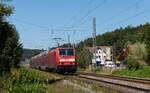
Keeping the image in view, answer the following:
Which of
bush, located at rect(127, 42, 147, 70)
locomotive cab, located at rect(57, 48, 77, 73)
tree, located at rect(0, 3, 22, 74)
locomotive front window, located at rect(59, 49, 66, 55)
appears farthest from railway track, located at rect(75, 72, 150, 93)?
bush, located at rect(127, 42, 147, 70)

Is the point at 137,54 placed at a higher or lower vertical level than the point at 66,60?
higher

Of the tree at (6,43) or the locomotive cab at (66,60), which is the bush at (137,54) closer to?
the locomotive cab at (66,60)

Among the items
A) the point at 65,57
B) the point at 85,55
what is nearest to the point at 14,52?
the point at 65,57

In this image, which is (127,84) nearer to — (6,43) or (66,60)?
(6,43)

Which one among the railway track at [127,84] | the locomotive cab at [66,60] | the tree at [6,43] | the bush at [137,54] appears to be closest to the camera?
the railway track at [127,84]

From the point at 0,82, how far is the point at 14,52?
15505mm

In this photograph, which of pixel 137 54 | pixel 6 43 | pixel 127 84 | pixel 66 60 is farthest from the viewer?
pixel 137 54

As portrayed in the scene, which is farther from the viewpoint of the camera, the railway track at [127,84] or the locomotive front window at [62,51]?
the locomotive front window at [62,51]

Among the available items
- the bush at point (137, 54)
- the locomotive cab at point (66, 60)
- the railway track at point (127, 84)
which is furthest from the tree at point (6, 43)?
the bush at point (137, 54)

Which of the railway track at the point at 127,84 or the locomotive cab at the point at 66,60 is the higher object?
the locomotive cab at the point at 66,60

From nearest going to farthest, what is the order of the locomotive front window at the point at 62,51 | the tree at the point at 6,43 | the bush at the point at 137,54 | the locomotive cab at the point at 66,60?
the tree at the point at 6,43 → the locomotive cab at the point at 66,60 → the locomotive front window at the point at 62,51 → the bush at the point at 137,54

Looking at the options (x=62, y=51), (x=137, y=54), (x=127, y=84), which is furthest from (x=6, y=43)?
(x=137, y=54)

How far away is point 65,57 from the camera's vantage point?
5747 cm

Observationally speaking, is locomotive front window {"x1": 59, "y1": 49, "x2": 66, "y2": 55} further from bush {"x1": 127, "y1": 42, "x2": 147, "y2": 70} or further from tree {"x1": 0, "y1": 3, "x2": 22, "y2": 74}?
tree {"x1": 0, "y1": 3, "x2": 22, "y2": 74}
